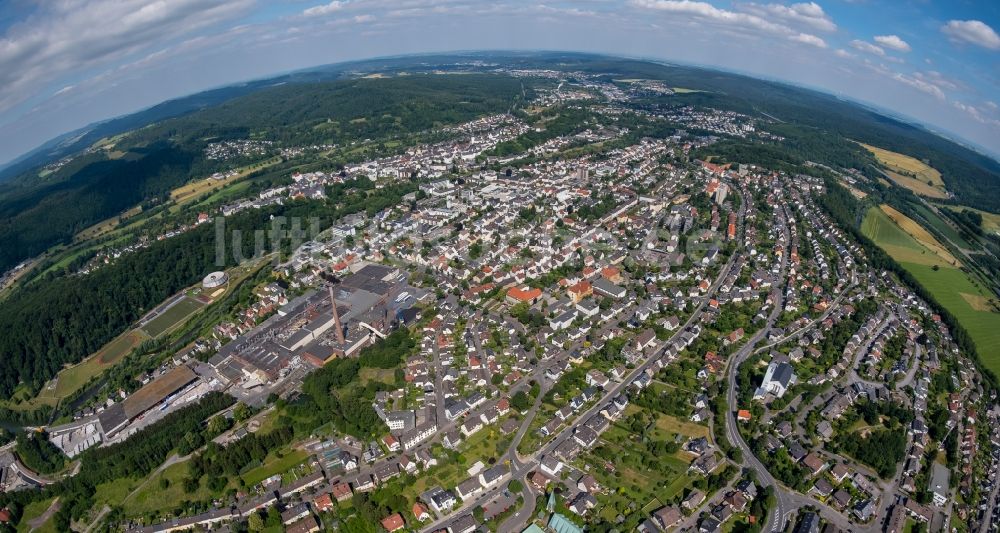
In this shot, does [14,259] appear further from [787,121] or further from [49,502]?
[787,121]

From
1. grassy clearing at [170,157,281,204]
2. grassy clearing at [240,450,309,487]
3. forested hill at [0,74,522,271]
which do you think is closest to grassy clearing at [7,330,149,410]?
grassy clearing at [240,450,309,487]

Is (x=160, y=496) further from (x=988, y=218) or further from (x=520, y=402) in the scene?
(x=988, y=218)

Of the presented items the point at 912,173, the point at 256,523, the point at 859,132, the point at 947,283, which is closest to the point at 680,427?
the point at 256,523

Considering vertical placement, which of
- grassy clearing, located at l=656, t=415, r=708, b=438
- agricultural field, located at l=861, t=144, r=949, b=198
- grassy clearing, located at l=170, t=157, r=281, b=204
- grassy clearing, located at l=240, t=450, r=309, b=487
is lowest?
grassy clearing, located at l=240, t=450, r=309, b=487

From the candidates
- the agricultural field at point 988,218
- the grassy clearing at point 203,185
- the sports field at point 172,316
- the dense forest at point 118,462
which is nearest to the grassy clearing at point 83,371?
the sports field at point 172,316

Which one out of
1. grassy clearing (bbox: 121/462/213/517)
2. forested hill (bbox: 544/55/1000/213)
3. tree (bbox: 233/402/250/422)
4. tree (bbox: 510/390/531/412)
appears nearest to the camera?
grassy clearing (bbox: 121/462/213/517)

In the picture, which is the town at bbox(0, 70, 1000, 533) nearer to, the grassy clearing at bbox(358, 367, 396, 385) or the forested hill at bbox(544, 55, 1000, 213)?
the grassy clearing at bbox(358, 367, 396, 385)

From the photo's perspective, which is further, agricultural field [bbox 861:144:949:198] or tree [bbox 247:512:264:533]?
agricultural field [bbox 861:144:949:198]
